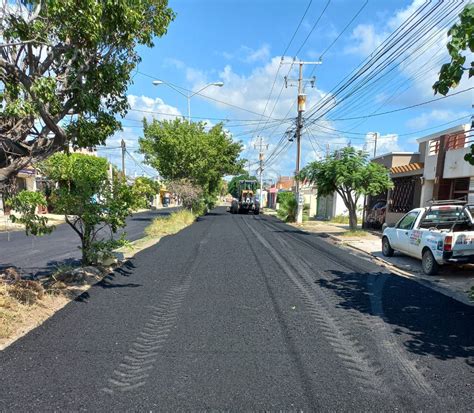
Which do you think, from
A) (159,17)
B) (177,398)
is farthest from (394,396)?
(159,17)

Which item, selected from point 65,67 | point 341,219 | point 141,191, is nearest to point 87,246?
point 141,191

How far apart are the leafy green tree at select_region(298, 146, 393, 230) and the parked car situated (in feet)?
11.8

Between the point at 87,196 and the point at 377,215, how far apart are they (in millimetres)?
18084

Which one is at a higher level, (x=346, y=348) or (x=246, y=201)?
(x=246, y=201)

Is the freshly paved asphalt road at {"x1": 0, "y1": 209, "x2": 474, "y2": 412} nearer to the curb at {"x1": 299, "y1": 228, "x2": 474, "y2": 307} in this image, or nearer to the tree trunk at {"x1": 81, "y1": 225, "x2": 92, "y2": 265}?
the curb at {"x1": 299, "y1": 228, "x2": 474, "y2": 307}

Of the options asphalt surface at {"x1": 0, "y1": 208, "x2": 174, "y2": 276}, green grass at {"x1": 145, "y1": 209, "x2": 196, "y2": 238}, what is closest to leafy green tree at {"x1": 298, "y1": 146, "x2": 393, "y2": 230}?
green grass at {"x1": 145, "y1": 209, "x2": 196, "y2": 238}

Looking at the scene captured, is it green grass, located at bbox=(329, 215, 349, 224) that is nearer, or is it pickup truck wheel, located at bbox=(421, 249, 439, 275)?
pickup truck wheel, located at bbox=(421, 249, 439, 275)

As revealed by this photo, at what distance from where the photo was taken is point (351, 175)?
17062 mm

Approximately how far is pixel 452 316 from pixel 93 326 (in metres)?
5.26

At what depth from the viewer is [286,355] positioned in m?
4.17

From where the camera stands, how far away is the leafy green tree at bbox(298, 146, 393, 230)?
56.4ft

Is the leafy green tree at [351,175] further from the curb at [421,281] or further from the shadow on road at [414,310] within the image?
the shadow on road at [414,310]

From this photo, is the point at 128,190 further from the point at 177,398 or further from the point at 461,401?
the point at 461,401

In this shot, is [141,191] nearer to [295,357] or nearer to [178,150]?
[295,357]
